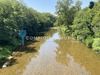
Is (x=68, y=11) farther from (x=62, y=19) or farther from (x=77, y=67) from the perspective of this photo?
(x=77, y=67)

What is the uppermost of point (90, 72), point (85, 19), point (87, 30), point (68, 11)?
point (68, 11)

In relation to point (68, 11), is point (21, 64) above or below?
below

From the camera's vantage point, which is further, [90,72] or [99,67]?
[99,67]

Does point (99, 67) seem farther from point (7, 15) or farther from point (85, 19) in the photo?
point (7, 15)

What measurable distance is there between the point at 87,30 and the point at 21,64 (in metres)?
10.8

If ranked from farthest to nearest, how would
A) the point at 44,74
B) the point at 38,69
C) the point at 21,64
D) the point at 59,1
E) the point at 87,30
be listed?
1. the point at 59,1
2. the point at 87,30
3. the point at 21,64
4. the point at 38,69
5. the point at 44,74

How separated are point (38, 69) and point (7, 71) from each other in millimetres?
2577

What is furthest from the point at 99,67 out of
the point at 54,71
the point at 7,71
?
the point at 7,71

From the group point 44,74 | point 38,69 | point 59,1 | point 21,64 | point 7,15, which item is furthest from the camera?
point 59,1

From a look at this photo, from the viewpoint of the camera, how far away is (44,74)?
6.10m

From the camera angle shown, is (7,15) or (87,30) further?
(87,30)

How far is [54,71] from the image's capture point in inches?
255

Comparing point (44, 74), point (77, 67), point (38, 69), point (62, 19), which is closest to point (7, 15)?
point (38, 69)

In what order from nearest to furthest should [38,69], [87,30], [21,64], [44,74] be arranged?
1. [44,74]
2. [38,69]
3. [21,64]
4. [87,30]
